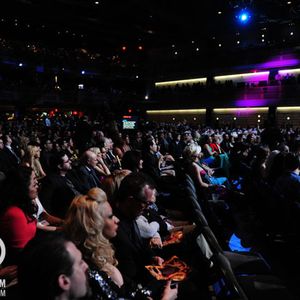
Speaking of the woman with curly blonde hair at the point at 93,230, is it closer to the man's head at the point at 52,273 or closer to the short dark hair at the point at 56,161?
the man's head at the point at 52,273

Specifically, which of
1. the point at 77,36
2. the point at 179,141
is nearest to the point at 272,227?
the point at 179,141

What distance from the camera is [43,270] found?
143 cm

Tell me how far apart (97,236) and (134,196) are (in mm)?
764

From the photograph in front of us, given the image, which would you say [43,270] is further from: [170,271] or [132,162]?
[132,162]

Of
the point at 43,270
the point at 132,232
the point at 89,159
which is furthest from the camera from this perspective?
the point at 89,159

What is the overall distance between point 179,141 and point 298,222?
29.2 ft

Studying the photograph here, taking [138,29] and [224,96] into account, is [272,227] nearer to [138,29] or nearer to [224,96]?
[224,96]

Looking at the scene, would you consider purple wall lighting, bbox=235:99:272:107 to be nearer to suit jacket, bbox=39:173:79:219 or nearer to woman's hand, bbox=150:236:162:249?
suit jacket, bbox=39:173:79:219

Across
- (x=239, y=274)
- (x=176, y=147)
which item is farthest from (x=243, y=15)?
(x=239, y=274)

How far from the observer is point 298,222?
14.6 feet

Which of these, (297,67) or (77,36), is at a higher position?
(77,36)

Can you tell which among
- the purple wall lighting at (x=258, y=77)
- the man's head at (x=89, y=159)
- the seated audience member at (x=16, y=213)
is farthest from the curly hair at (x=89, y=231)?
the purple wall lighting at (x=258, y=77)

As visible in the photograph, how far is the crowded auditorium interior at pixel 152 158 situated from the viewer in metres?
2.45

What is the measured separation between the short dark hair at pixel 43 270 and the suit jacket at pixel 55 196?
3.17m
